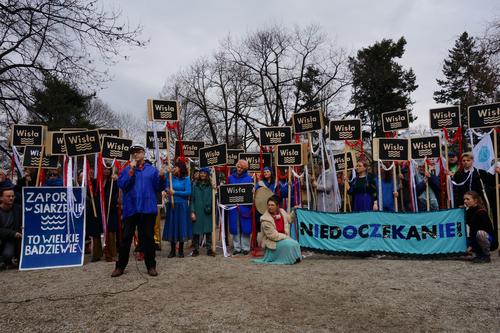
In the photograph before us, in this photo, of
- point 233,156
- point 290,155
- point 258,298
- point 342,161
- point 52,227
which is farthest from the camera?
point 233,156

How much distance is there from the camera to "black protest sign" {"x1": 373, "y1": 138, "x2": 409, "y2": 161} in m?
8.46

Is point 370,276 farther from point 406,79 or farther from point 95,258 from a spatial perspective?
point 406,79

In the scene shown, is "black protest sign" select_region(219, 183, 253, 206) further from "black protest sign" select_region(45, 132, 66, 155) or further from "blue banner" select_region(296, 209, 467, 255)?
"black protest sign" select_region(45, 132, 66, 155)

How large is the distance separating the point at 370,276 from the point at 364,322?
2.04 metres

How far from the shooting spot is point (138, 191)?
595 centimetres

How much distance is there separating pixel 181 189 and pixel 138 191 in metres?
2.27

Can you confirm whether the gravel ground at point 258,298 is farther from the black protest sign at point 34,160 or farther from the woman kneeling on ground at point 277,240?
the black protest sign at point 34,160

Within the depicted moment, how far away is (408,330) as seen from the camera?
3.80m

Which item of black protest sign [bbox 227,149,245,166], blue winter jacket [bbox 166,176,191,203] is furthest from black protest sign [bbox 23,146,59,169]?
black protest sign [bbox 227,149,245,166]

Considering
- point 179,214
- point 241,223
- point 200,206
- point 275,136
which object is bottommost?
point 241,223

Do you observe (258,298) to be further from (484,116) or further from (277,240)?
(484,116)

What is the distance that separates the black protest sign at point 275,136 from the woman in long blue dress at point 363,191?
1930mm

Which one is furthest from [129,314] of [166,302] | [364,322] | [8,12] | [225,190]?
[8,12]

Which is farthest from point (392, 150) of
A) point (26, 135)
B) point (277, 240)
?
point (26, 135)
